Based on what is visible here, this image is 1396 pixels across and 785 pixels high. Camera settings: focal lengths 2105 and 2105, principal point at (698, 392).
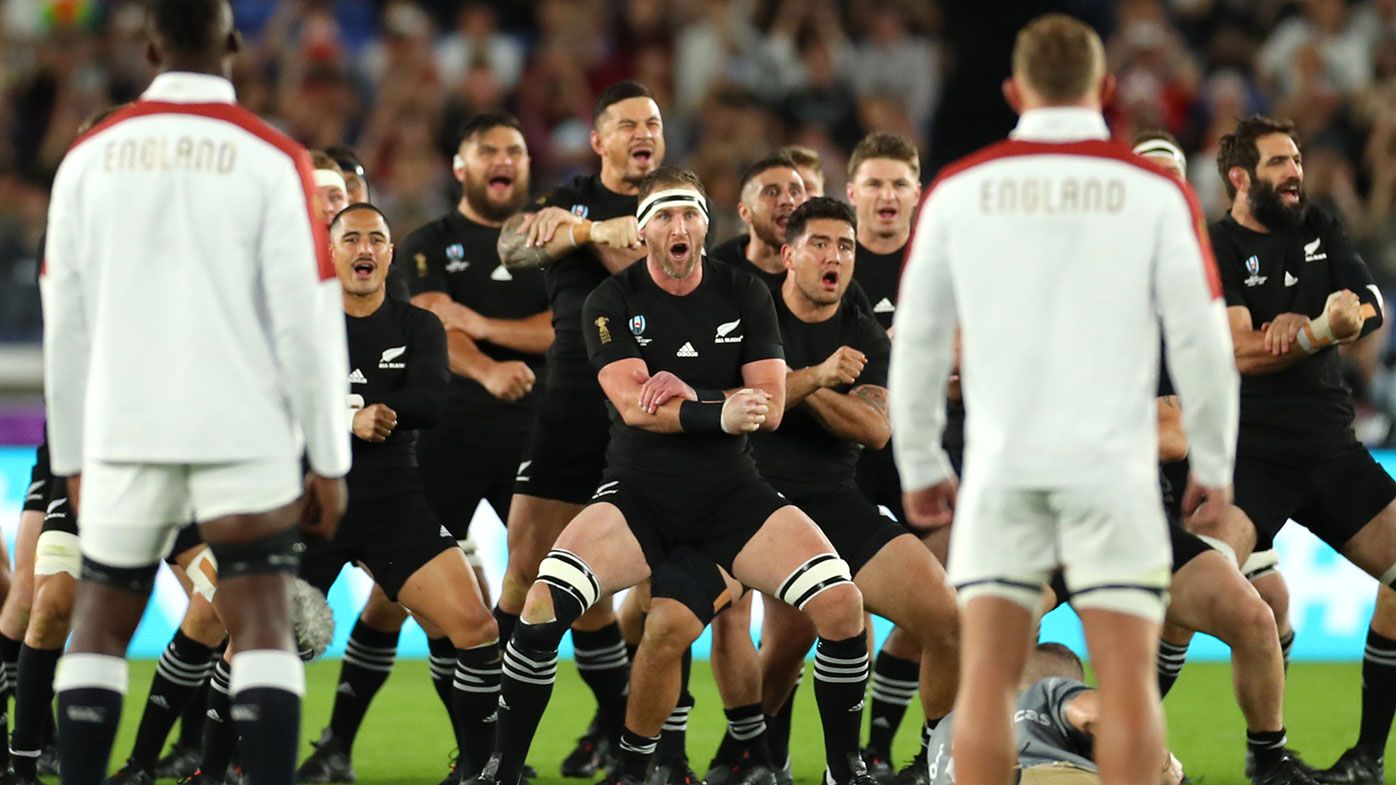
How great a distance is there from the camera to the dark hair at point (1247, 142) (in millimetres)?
7656

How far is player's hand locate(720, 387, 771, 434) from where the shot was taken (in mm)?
6883

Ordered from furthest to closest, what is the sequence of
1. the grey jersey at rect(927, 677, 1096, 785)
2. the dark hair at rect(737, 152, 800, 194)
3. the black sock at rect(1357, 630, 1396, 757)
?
the dark hair at rect(737, 152, 800, 194)
the black sock at rect(1357, 630, 1396, 757)
the grey jersey at rect(927, 677, 1096, 785)

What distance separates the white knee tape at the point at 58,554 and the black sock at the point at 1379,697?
15.3 feet

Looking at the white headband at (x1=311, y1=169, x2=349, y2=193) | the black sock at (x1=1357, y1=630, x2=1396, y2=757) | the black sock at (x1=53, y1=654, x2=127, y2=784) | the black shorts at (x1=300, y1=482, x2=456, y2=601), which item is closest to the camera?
the black sock at (x1=53, y1=654, x2=127, y2=784)

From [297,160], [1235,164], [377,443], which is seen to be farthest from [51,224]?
[1235,164]

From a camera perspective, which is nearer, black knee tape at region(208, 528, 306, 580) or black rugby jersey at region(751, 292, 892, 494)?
black knee tape at region(208, 528, 306, 580)

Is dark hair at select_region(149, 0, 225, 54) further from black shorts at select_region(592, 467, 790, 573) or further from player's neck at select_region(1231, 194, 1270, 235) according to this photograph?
player's neck at select_region(1231, 194, 1270, 235)

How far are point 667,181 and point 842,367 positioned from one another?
2.89ft

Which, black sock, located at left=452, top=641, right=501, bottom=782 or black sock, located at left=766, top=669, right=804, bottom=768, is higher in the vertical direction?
black sock, located at left=452, top=641, right=501, bottom=782

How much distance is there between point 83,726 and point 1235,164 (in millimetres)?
4551

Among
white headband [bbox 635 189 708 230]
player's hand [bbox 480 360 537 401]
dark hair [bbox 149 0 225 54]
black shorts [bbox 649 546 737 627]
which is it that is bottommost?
black shorts [bbox 649 546 737 627]

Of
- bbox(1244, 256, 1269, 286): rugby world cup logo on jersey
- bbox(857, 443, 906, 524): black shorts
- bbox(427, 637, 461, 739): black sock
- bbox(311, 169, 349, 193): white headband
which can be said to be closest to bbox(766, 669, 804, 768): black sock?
bbox(857, 443, 906, 524): black shorts

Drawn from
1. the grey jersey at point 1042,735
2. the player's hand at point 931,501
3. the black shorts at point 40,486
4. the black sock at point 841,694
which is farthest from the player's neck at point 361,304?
the player's hand at point 931,501

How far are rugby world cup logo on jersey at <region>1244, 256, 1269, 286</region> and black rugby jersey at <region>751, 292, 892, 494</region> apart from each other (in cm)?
135
